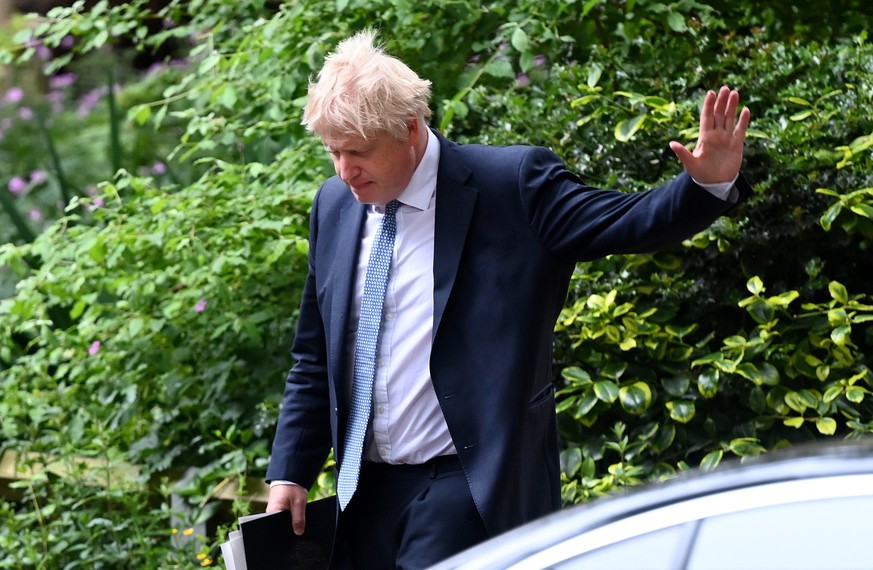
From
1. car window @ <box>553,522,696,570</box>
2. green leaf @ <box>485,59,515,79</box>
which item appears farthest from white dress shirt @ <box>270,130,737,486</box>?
green leaf @ <box>485,59,515,79</box>

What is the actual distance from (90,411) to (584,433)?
6.69 ft

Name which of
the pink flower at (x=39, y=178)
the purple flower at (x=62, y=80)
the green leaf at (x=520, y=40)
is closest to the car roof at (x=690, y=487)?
the green leaf at (x=520, y=40)

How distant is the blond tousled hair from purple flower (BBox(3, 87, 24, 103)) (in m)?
7.15

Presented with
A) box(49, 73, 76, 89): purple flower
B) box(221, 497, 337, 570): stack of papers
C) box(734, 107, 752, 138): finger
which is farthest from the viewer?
box(49, 73, 76, 89): purple flower

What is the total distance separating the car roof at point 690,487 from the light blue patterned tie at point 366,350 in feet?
3.24

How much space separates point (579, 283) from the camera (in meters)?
3.84

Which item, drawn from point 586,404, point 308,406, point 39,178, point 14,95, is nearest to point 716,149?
point 308,406

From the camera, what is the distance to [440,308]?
249 cm

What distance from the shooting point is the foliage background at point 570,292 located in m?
3.58

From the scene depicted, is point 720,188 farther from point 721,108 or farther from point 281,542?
point 281,542

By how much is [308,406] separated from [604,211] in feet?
2.88

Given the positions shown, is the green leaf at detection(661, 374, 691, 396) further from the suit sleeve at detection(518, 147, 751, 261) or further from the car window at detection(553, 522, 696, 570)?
the car window at detection(553, 522, 696, 570)

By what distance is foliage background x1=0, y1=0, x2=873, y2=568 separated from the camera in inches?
141

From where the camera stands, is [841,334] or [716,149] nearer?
[716,149]
